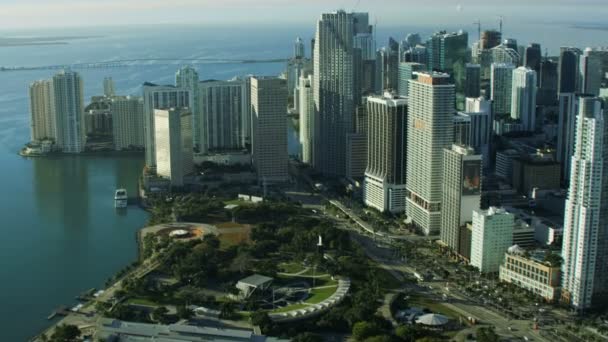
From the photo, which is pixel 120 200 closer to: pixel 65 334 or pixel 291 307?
pixel 291 307

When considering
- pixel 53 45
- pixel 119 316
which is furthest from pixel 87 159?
pixel 53 45

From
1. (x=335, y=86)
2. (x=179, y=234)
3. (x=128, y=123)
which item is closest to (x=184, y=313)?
(x=179, y=234)

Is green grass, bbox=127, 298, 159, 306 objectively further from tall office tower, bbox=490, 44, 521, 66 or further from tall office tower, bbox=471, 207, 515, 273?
tall office tower, bbox=490, 44, 521, 66

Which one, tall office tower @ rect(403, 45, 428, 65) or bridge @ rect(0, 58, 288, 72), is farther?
bridge @ rect(0, 58, 288, 72)

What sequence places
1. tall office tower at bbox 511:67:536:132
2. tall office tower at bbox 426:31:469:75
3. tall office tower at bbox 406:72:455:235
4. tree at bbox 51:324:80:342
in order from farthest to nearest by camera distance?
1. tall office tower at bbox 426:31:469:75
2. tall office tower at bbox 511:67:536:132
3. tall office tower at bbox 406:72:455:235
4. tree at bbox 51:324:80:342

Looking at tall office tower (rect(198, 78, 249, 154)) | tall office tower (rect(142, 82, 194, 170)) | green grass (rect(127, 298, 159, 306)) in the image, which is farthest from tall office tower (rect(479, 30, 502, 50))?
green grass (rect(127, 298, 159, 306))

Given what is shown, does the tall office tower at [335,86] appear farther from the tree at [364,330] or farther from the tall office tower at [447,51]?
the tree at [364,330]
